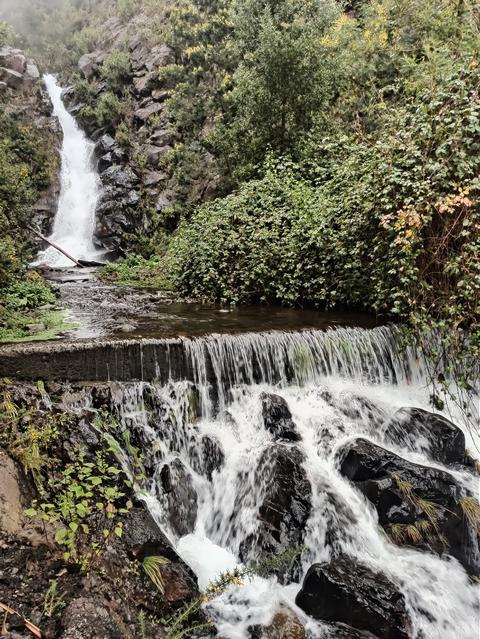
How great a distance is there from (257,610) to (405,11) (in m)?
14.4

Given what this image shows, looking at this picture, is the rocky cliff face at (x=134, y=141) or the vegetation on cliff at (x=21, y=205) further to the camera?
the rocky cliff face at (x=134, y=141)

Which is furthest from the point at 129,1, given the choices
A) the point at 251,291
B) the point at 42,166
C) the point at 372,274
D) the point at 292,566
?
the point at 292,566

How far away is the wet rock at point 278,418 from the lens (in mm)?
5168

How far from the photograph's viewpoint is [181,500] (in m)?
4.42

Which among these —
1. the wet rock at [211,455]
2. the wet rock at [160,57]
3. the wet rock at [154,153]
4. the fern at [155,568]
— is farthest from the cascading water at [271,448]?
the wet rock at [160,57]

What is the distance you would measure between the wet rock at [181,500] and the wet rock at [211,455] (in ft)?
0.90

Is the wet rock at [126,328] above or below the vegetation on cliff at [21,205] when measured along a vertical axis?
below

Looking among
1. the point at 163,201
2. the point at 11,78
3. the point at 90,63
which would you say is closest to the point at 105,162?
the point at 163,201

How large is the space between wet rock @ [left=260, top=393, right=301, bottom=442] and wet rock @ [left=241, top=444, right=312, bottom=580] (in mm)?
549

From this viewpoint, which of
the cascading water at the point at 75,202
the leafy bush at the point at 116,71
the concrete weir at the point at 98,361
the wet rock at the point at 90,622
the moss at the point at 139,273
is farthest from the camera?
the leafy bush at the point at 116,71

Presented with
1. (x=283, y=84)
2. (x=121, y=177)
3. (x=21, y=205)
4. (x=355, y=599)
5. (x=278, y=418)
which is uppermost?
(x=121, y=177)

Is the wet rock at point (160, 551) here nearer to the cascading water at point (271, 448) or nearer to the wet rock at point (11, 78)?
the cascading water at point (271, 448)

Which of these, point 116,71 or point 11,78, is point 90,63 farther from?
point 11,78

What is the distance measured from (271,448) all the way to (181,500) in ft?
3.71
